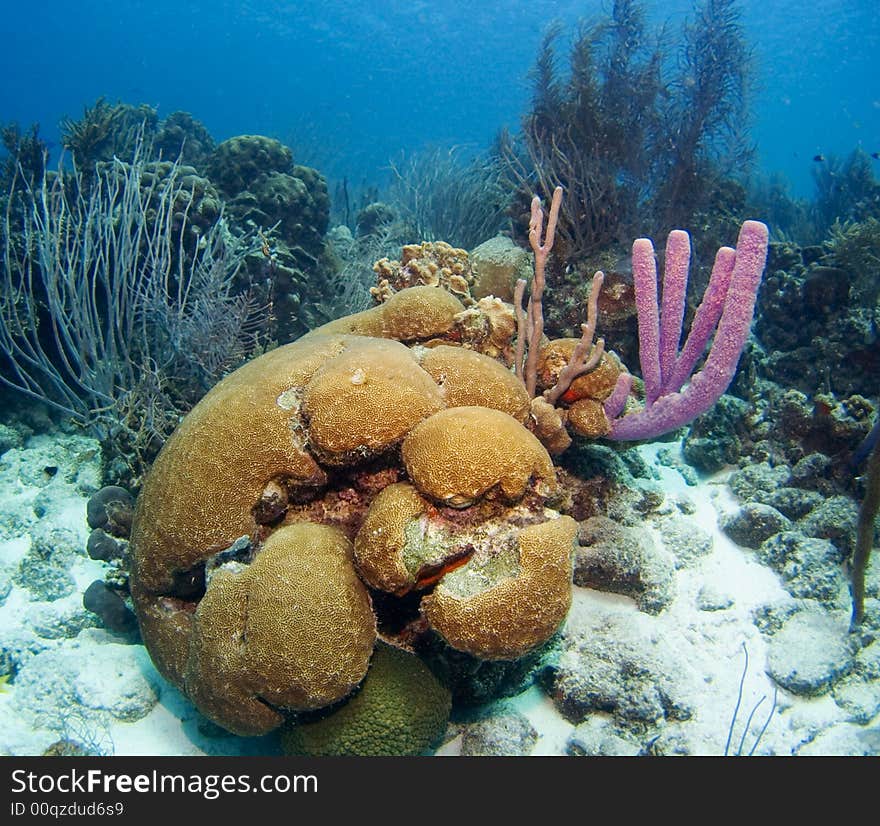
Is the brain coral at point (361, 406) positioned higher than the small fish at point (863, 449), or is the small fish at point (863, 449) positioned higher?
the brain coral at point (361, 406)

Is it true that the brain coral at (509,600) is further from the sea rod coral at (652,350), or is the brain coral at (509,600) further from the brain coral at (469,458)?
the sea rod coral at (652,350)

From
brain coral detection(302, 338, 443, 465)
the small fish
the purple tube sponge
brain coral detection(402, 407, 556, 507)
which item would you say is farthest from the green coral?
the small fish

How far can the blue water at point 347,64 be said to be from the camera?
72.0 meters

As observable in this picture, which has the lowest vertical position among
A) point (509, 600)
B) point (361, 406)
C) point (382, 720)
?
point (382, 720)

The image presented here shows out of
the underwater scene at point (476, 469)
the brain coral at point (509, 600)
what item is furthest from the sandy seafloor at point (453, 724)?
the brain coral at point (509, 600)

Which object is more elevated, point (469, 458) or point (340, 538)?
point (469, 458)

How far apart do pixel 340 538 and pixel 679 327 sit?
8.89 feet

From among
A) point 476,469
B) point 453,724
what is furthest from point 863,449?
point 453,724

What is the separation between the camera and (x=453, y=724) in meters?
3.14

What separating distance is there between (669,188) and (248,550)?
7221 mm

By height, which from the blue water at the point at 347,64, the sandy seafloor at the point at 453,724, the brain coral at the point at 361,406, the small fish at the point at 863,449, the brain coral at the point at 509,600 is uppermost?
the blue water at the point at 347,64

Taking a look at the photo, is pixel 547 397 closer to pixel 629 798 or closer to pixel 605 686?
pixel 605 686

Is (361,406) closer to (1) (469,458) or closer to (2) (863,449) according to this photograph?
(1) (469,458)

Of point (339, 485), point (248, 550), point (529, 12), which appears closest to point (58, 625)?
point (248, 550)
